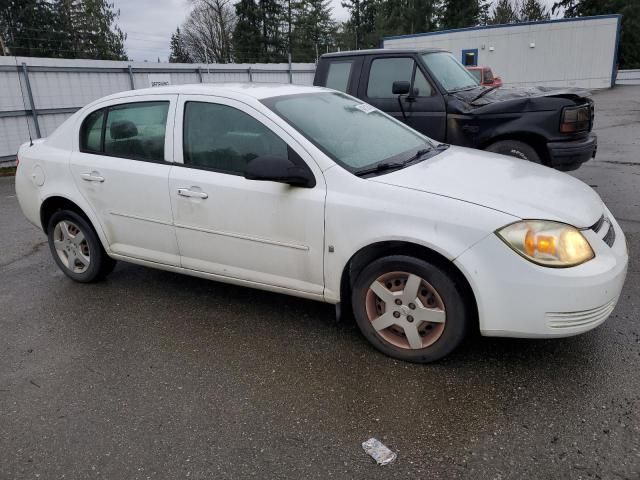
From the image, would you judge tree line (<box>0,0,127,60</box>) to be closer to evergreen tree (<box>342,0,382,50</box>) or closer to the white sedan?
evergreen tree (<box>342,0,382,50</box>)

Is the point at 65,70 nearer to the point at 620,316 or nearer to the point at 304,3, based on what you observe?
the point at 620,316

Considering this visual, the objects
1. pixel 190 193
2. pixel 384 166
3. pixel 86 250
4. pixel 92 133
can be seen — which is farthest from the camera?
pixel 86 250

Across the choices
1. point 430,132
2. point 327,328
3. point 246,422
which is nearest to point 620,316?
point 327,328

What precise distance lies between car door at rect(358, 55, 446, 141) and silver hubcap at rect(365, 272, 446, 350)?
3604 mm

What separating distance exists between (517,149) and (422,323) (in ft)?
12.1

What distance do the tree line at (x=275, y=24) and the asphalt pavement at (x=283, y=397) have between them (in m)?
35.9

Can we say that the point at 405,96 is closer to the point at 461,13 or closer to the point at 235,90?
the point at 235,90

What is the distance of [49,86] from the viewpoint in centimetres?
1190

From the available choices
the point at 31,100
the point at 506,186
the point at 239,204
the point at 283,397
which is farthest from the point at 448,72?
the point at 31,100

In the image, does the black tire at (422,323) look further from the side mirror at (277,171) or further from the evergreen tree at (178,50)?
the evergreen tree at (178,50)

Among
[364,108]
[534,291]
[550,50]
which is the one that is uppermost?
[550,50]

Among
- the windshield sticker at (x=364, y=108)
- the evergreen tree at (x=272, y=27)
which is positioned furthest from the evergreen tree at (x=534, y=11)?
the windshield sticker at (x=364, y=108)

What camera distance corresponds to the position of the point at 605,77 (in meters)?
27.6

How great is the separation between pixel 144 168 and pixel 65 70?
32.6 ft
